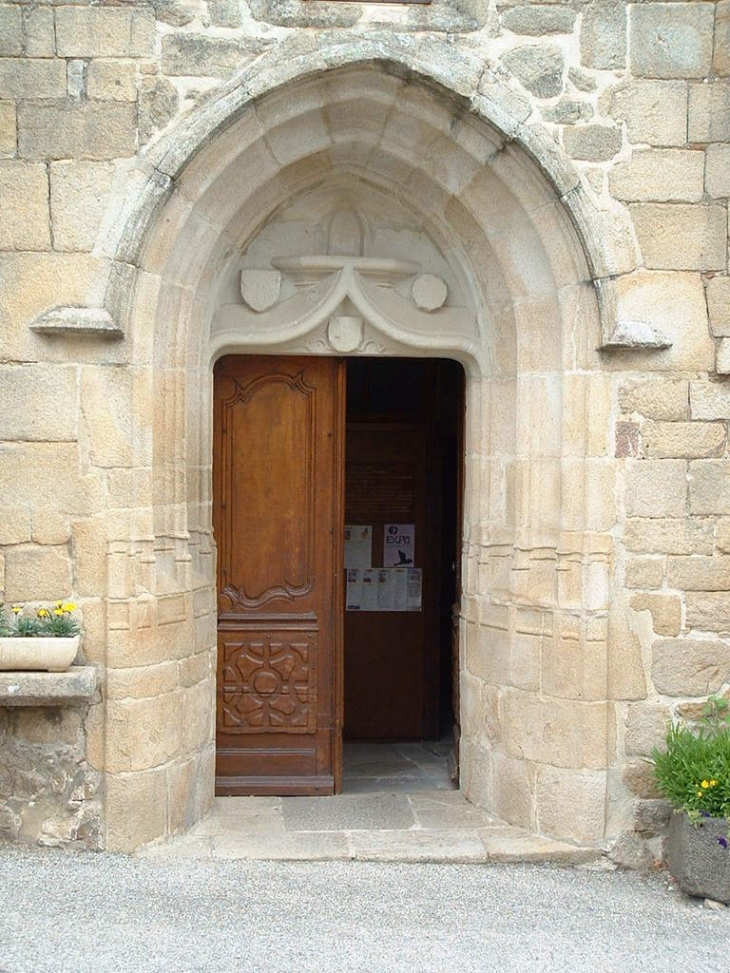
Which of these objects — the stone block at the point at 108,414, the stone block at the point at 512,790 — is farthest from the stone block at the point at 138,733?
the stone block at the point at 512,790

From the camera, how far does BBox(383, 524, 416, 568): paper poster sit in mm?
7105

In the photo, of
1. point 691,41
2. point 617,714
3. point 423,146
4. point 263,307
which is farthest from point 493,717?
point 691,41

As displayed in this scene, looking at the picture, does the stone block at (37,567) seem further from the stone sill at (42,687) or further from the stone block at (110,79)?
the stone block at (110,79)

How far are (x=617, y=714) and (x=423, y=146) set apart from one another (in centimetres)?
269

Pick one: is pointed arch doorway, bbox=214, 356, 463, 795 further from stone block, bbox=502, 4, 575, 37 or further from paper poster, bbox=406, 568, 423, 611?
stone block, bbox=502, 4, 575, 37

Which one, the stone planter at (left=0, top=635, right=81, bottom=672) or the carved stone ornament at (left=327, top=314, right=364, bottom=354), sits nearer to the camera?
the stone planter at (left=0, top=635, right=81, bottom=672)

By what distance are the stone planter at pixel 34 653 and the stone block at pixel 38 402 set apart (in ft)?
2.80

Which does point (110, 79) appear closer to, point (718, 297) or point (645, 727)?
point (718, 297)

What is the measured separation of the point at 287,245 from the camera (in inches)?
220

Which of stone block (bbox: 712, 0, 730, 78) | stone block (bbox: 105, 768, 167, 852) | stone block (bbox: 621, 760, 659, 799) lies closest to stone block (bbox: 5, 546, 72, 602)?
stone block (bbox: 105, 768, 167, 852)

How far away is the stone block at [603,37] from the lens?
497cm

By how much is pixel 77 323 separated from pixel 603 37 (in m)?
2.56

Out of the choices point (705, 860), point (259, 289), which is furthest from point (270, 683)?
point (705, 860)

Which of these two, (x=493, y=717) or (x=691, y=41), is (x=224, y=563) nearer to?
(x=493, y=717)
